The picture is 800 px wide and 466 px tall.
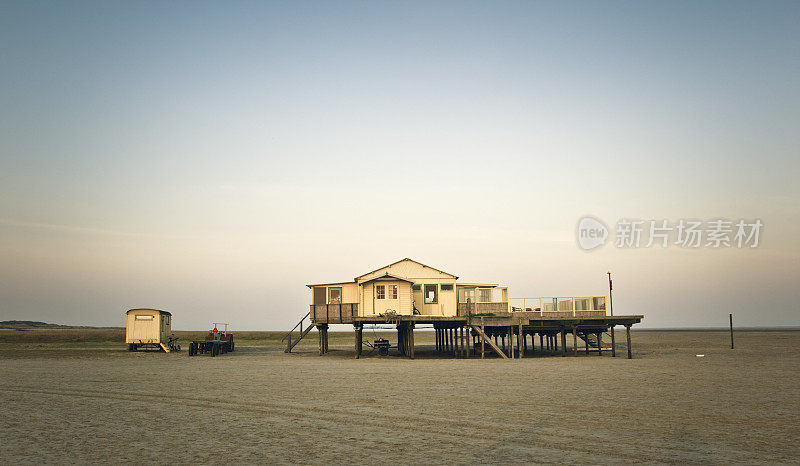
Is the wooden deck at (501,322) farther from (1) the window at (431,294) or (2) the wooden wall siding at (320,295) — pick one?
(1) the window at (431,294)

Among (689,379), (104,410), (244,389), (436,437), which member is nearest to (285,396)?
(244,389)

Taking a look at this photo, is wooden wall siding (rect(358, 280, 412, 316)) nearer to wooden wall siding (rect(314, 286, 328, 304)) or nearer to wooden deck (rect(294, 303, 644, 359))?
wooden deck (rect(294, 303, 644, 359))

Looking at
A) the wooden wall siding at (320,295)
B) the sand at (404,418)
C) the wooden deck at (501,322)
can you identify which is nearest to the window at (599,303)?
the wooden deck at (501,322)

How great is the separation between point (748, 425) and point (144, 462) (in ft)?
46.5

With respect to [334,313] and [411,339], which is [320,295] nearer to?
[334,313]

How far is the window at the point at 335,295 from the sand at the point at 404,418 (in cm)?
1756

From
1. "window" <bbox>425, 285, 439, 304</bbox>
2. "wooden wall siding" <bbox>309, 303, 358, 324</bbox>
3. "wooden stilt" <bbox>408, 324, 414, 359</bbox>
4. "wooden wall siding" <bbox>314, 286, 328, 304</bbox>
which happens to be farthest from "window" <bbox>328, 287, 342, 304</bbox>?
"window" <bbox>425, 285, 439, 304</bbox>

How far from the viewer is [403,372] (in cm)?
3059

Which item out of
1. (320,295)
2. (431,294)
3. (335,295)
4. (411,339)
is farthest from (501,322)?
(320,295)

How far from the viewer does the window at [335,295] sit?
45.9 m

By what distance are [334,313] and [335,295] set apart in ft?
6.56

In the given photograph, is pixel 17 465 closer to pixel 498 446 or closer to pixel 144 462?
pixel 144 462

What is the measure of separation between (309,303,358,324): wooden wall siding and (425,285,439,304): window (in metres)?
5.46

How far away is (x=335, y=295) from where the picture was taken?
46.3m
